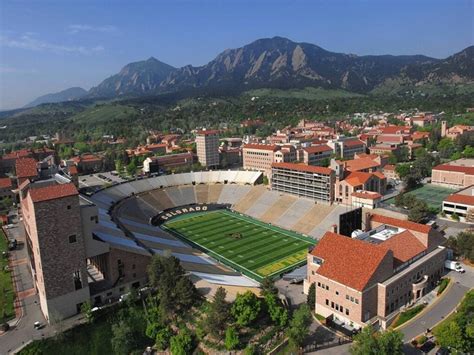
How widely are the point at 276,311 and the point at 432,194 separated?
177ft

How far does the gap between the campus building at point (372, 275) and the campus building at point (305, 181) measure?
27.1 m

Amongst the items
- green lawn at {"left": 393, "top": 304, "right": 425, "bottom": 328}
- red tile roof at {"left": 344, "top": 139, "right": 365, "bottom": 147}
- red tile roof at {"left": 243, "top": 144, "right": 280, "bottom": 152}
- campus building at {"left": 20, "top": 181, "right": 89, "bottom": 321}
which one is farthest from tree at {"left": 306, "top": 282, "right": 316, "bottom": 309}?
→ red tile roof at {"left": 344, "top": 139, "right": 365, "bottom": 147}

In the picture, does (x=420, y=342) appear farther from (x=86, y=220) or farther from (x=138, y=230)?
(x=138, y=230)

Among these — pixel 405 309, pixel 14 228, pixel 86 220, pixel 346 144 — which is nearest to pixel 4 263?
pixel 14 228

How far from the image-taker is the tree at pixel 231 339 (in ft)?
107

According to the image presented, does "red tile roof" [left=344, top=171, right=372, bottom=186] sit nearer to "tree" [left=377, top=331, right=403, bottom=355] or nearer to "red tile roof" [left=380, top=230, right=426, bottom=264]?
"red tile roof" [left=380, top=230, right=426, bottom=264]

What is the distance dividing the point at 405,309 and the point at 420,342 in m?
5.00

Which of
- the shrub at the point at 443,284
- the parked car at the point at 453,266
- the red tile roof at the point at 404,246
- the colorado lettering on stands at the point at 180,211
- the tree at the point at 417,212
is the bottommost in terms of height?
the colorado lettering on stands at the point at 180,211

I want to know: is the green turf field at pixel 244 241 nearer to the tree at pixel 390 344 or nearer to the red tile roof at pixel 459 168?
the tree at pixel 390 344

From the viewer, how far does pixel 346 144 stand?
376 feet

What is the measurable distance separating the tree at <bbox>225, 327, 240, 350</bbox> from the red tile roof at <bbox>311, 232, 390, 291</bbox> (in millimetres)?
10103

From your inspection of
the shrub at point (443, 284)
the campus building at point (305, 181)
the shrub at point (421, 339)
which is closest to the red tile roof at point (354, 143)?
the campus building at point (305, 181)

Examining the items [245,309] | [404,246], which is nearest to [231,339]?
[245,309]

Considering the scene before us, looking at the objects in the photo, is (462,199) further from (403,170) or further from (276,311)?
(276,311)
